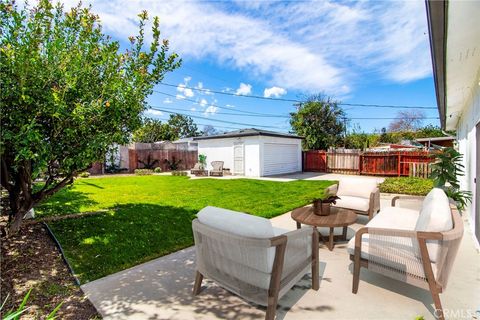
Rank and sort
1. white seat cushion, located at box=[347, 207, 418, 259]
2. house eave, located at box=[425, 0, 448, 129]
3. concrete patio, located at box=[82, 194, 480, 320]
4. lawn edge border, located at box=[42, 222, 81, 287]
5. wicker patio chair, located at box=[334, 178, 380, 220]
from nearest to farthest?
house eave, located at box=[425, 0, 448, 129] < concrete patio, located at box=[82, 194, 480, 320] < lawn edge border, located at box=[42, 222, 81, 287] < white seat cushion, located at box=[347, 207, 418, 259] < wicker patio chair, located at box=[334, 178, 380, 220]

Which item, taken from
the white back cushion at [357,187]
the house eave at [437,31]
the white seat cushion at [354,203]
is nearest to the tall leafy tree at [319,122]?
the white back cushion at [357,187]

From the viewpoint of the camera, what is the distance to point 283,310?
2.57 meters

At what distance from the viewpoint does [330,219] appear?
13.7ft

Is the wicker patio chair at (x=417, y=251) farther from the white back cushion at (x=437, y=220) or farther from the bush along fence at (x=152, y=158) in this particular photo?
the bush along fence at (x=152, y=158)

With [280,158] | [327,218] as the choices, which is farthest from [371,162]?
[327,218]

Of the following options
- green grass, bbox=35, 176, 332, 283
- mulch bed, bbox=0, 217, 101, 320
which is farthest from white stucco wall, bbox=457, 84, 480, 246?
mulch bed, bbox=0, 217, 101, 320

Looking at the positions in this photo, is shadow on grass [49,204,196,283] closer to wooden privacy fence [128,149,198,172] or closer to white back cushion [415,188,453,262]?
white back cushion [415,188,453,262]

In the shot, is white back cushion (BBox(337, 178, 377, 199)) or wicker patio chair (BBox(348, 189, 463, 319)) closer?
wicker patio chair (BBox(348, 189, 463, 319))

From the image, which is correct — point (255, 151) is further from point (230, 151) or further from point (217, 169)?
point (217, 169)

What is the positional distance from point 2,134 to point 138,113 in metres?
1.51

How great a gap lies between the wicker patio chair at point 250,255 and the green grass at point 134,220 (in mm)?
1749

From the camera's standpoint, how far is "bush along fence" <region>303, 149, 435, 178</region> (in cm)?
1426

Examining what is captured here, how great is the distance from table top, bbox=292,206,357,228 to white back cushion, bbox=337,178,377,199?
145cm

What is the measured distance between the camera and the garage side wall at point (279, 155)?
1597cm
